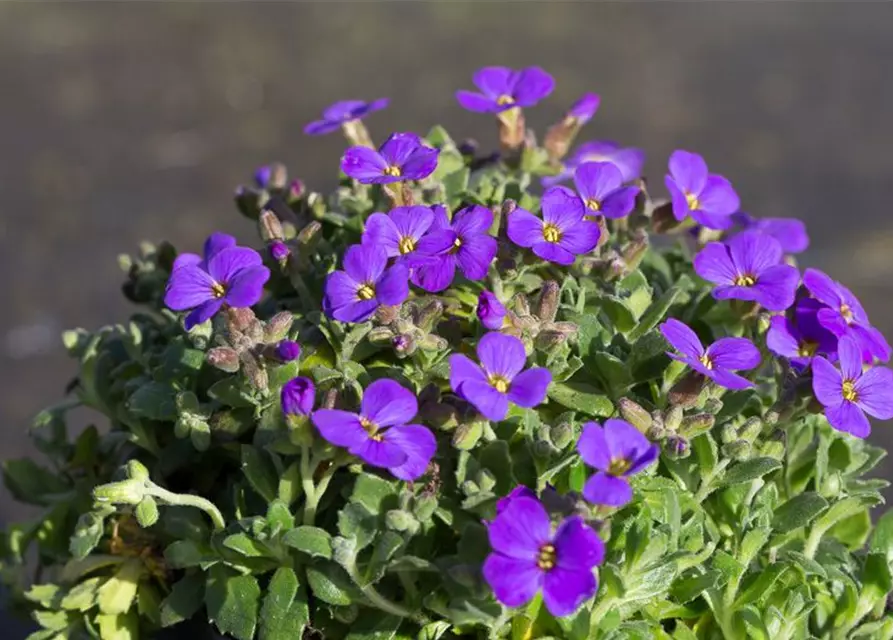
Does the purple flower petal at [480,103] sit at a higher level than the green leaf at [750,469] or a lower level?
higher

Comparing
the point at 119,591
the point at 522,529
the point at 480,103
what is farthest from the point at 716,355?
the point at 119,591

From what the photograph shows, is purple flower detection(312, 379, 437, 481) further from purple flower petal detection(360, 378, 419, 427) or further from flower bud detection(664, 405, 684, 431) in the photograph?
flower bud detection(664, 405, 684, 431)

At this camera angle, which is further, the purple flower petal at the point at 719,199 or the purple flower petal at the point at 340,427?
the purple flower petal at the point at 719,199

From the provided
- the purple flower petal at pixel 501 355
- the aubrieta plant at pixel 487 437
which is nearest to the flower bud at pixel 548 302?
the aubrieta plant at pixel 487 437

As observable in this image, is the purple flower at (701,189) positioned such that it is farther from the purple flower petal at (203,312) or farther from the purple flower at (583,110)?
the purple flower petal at (203,312)

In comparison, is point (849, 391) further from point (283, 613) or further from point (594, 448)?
point (283, 613)

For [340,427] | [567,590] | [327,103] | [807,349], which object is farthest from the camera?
[327,103]

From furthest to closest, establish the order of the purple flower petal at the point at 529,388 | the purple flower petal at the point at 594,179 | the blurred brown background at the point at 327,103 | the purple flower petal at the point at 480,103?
the blurred brown background at the point at 327,103, the purple flower petal at the point at 480,103, the purple flower petal at the point at 594,179, the purple flower petal at the point at 529,388
